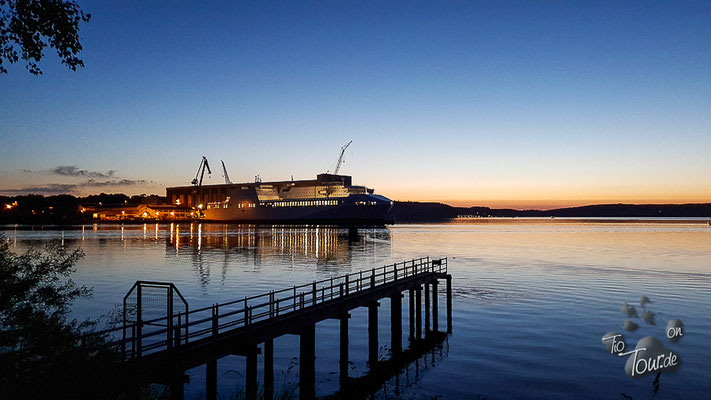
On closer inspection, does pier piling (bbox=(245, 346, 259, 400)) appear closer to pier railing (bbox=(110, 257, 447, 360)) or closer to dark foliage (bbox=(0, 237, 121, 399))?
pier railing (bbox=(110, 257, 447, 360))

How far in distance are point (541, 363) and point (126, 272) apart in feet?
157

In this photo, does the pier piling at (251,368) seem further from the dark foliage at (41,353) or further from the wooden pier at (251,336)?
the dark foliage at (41,353)

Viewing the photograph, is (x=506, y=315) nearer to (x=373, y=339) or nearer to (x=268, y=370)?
(x=373, y=339)

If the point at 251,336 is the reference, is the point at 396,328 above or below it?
below

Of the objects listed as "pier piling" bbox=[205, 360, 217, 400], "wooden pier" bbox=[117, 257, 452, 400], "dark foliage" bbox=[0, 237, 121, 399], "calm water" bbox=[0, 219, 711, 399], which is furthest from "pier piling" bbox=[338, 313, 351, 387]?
"dark foliage" bbox=[0, 237, 121, 399]

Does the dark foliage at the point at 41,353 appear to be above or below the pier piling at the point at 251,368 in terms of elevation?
above

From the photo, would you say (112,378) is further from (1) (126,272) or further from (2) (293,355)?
(1) (126,272)

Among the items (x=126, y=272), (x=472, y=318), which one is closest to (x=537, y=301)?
(x=472, y=318)

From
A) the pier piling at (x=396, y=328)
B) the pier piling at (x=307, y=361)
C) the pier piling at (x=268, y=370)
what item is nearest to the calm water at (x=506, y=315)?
the pier piling at (x=307, y=361)

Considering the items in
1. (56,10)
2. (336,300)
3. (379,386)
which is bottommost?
(379,386)

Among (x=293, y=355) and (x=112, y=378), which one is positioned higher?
(x=112, y=378)

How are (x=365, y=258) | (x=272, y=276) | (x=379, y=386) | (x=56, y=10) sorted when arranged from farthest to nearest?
(x=365, y=258)
(x=272, y=276)
(x=379, y=386)
(x=56, y=10)

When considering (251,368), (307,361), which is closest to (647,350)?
(307,361)

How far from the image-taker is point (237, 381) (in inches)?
862
